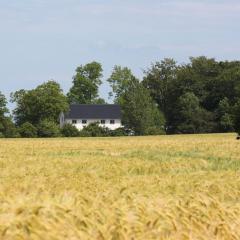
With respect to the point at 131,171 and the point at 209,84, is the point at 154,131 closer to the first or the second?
the point at 209,84

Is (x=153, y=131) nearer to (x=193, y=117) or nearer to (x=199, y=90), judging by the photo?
(x=193, y=117)

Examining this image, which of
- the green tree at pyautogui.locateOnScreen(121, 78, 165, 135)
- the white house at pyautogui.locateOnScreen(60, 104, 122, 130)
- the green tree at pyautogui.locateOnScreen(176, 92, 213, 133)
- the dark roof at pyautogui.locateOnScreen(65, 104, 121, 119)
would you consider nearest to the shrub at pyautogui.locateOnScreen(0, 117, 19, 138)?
the green tree at pyautogui.locateOnScreen(121, 78, 165, 135)

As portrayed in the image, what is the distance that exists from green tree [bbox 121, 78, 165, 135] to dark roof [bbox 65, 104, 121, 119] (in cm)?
2960

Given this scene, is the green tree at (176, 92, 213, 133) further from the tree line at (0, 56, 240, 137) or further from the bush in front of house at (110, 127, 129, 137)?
the bush in front of house at (110, 127, 129, 137)

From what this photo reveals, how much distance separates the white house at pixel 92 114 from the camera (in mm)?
153875

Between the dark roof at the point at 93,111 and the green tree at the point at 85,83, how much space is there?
8.33m

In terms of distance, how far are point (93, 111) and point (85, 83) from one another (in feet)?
32.0

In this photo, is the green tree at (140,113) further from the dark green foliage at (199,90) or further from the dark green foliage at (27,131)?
the dark green foliage at (27,131)

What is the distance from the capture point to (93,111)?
15575 cm

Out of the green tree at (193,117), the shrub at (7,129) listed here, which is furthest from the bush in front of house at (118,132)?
the shrub at (7,129)

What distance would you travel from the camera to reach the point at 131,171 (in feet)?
48.6

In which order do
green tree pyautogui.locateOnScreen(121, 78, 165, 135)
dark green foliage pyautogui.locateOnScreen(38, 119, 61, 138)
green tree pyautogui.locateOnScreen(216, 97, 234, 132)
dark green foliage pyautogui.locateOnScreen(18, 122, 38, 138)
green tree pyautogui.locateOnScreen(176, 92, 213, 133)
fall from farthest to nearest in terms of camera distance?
green tree pyautogui.locateOnScreen(176, 92, 213, 133) < green tree pyautogui.locateOnScreen(121, 78, 165, 135) < green tree pyautogui.locateOnScreen(216, 97, 234, 132) < dark green foliage pyautogui.locateOnScreen(38, 119, 61, 138) < dark green foliage pyautogui.locateOnScreen(18, 122, 38, 138)

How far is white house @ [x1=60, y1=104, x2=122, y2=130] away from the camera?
153875mm

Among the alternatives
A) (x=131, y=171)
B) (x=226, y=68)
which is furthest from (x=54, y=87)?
(x=131, y=171)
